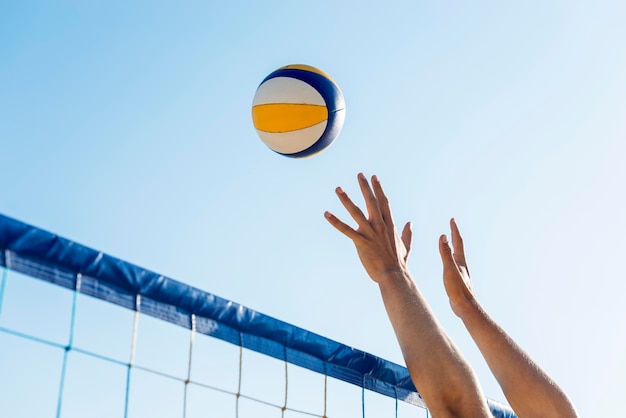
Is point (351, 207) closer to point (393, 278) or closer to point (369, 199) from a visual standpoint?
point (369, 199)

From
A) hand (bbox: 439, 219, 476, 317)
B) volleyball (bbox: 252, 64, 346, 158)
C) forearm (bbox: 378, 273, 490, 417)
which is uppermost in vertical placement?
volleyball (bbox: 252, 64, 346, 158)

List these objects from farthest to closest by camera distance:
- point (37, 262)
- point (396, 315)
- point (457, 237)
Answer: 1. point (457, 237)
2. point (37, 262)
3. point (396, 315)

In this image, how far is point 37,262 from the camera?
255cm

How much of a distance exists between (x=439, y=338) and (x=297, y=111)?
3419mm

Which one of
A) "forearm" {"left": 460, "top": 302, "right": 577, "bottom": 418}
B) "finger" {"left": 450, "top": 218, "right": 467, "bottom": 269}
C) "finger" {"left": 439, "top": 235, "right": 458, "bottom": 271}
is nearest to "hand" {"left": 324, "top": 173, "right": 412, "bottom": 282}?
"finger" {"left": 439, "top": 235, "right": 458, "bottom": 271}

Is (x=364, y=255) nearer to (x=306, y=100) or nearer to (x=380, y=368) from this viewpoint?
(x=380, y=368)

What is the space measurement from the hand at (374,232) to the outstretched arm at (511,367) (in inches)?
10.4

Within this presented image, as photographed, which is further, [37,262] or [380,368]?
[380,368]

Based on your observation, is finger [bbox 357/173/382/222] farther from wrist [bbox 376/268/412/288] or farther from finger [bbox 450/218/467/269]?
finger [bbox 450/218/467/269]

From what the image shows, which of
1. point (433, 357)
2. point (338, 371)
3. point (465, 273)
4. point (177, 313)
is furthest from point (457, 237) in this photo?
point (433, 357)

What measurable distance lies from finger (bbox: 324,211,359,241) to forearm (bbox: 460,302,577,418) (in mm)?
526

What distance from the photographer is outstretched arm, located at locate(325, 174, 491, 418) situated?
1841 mm

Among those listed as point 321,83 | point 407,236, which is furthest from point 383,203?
point 321,83

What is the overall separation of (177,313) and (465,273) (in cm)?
118
